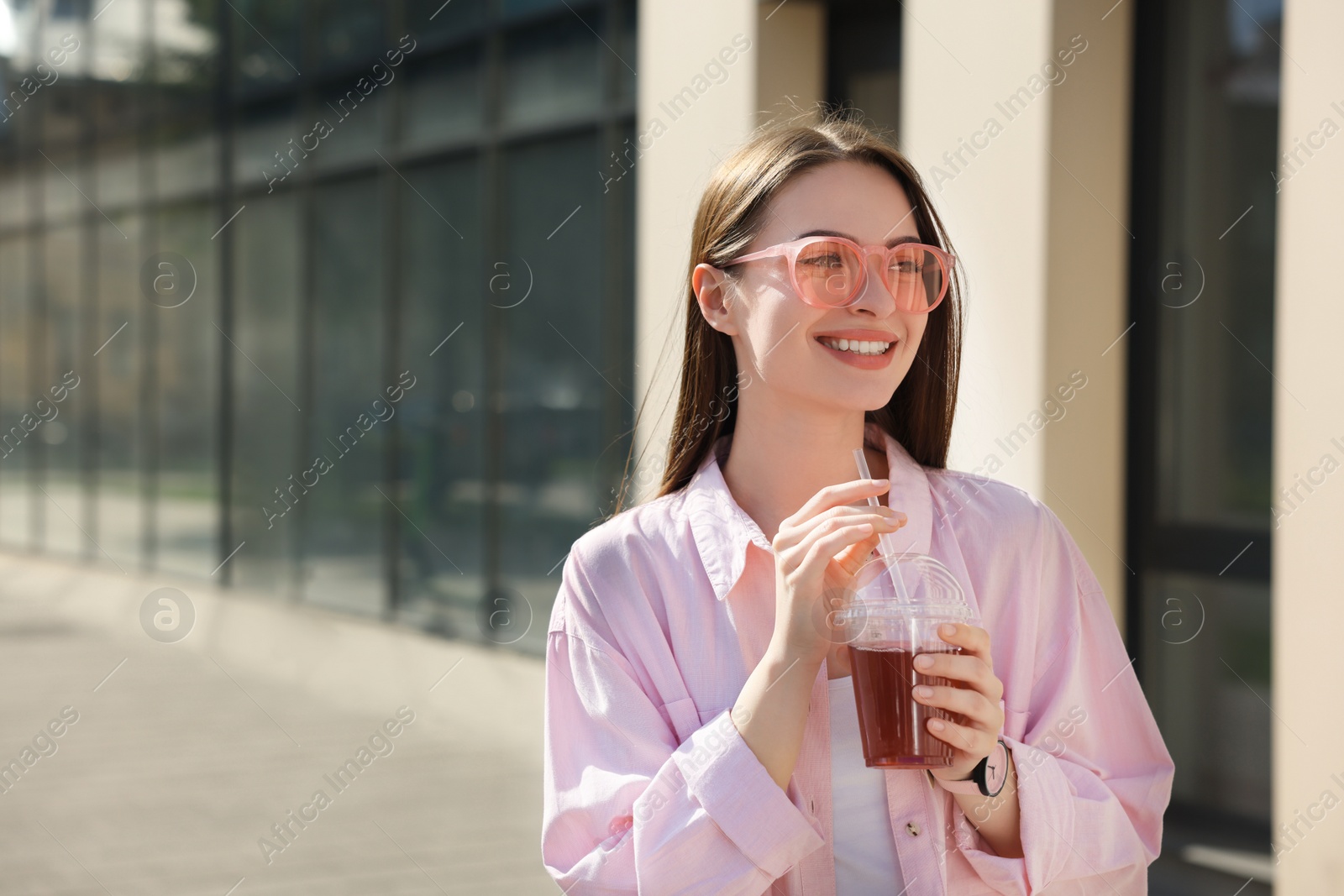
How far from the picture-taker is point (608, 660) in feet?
5.96

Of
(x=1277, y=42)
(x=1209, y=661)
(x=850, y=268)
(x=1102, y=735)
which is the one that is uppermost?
(x=1277, y=42)

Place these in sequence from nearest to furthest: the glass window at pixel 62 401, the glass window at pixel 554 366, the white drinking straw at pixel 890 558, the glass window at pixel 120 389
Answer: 1. the white drinking straw at pixel 890 558
2. the glass window at pixel 554 366
3. the glass window at pixel 120 389
4. the glass window at pixel 62 401

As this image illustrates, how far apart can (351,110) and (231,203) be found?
2.34 metres

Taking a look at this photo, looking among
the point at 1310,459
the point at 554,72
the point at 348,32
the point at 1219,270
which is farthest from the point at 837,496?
the point at 348,32

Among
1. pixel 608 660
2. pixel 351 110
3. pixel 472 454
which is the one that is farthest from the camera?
pixel 351 110

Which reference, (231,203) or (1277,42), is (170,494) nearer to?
(231,203)

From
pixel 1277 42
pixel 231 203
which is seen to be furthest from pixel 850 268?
pixel 231 203

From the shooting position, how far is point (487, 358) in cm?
843

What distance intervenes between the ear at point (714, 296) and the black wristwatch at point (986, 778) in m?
0.74

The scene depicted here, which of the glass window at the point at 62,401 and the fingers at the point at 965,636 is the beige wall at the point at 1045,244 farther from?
the glass window at the point at 62,401

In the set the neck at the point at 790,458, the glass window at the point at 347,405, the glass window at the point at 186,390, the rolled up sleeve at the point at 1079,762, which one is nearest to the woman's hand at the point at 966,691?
the rolled up sleeve at the point at 1079,762

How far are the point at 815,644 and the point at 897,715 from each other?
0.44ft

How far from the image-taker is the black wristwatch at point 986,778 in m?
1.69

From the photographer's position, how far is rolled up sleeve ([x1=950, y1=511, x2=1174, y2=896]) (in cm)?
172
